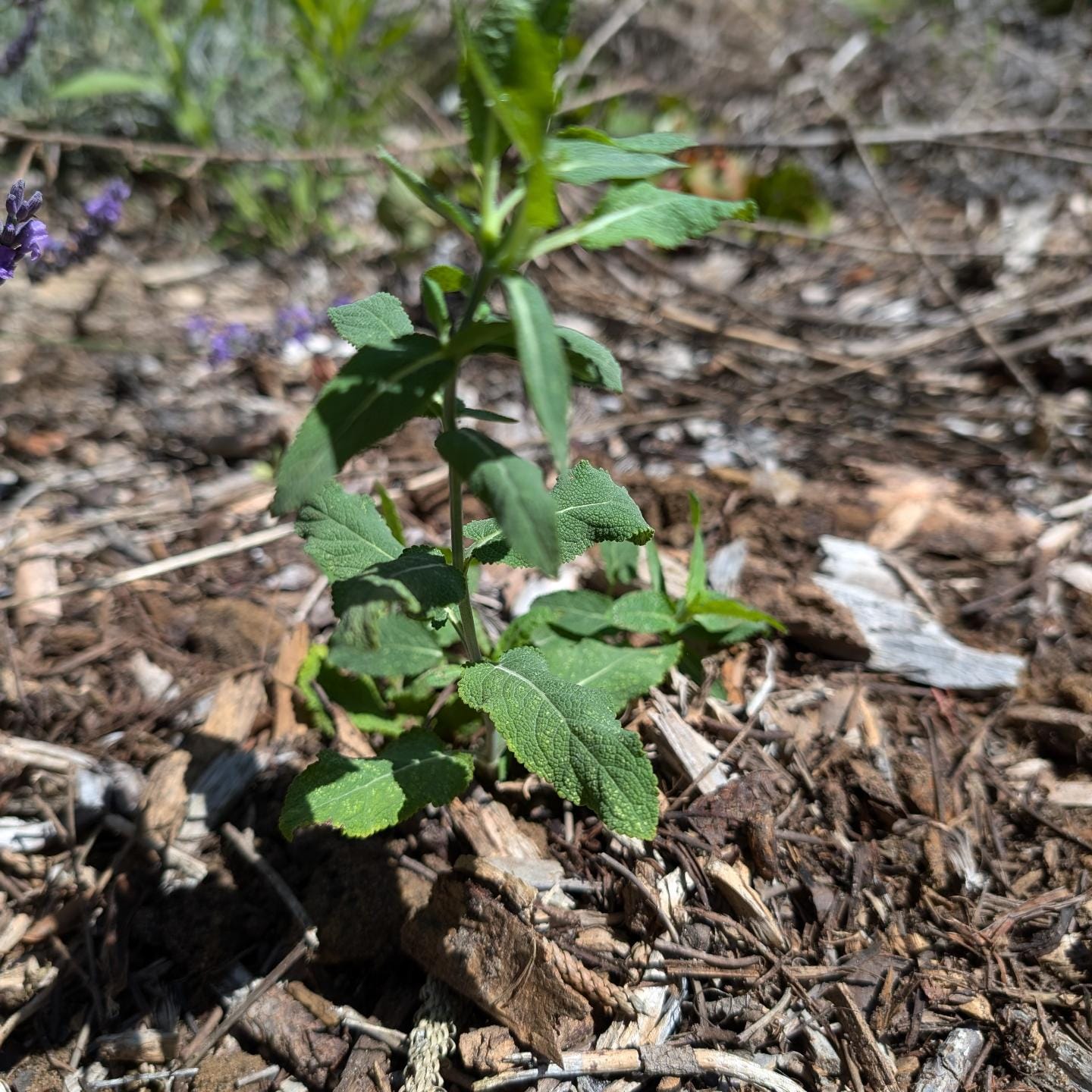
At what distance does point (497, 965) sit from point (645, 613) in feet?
2.98

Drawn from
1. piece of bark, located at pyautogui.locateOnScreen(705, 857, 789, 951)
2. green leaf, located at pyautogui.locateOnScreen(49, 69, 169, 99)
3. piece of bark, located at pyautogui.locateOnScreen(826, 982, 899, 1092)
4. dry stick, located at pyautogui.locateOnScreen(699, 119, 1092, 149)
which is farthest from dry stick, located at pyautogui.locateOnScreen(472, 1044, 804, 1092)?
green leaf, located at pyautogui.locateOnScreen(49, 69, 169, 99)

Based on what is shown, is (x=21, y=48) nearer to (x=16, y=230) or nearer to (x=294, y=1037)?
(x=16, y=230)

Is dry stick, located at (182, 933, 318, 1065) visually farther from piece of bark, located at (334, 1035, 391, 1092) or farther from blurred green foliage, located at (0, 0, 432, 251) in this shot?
blurred green foliage, located at (0, 0, 432, 251)

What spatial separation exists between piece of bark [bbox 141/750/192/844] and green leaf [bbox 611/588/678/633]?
4.05ft

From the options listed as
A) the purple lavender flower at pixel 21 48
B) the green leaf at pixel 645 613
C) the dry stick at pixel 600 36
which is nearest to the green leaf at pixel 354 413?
the green leaf at pixel 645 613

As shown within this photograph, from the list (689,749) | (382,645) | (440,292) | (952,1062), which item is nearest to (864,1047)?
(952,1062)

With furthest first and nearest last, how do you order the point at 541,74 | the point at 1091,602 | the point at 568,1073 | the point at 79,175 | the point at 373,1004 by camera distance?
1. the point at 79,175
2. the point at 1091,602
3. the point at 373,1004
4. the point at 568,1073
5. the point at 541,74

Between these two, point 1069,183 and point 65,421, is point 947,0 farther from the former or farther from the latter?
point 65,421

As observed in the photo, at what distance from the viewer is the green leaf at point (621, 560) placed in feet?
8.30

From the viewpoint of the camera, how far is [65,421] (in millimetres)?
3605

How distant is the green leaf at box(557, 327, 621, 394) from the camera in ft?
4.96

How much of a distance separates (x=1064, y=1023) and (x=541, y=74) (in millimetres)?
2101

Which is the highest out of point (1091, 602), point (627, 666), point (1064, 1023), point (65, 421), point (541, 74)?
point (541, 74)

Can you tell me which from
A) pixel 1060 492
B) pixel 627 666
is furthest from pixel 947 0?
pixel 627 666
